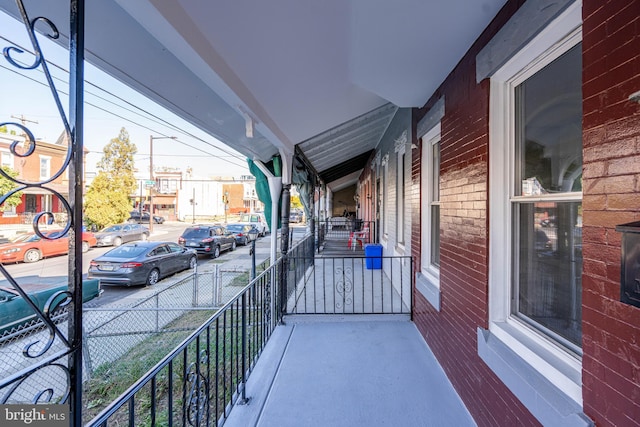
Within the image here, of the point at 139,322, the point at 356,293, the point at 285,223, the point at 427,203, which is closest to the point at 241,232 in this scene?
the point at 139,322

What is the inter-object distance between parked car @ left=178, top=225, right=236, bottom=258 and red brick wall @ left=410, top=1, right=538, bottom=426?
11.1m

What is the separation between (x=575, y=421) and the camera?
3.73 ft

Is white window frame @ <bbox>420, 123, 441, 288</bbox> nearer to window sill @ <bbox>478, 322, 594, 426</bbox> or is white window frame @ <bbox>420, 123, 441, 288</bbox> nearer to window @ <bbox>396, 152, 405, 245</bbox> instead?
window @ <bbox>396, 152, 405, 245</bbox>

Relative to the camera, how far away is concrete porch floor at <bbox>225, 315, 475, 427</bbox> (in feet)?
6.97

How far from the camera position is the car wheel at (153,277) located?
795 centimetres

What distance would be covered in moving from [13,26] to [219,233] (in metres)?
12.8

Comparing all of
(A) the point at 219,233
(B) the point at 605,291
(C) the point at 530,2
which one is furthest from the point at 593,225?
(A) the point at 219,233

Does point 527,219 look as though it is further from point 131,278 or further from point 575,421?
point 131,278

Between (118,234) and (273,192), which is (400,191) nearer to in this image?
(273,192)

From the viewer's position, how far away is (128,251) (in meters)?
7.86

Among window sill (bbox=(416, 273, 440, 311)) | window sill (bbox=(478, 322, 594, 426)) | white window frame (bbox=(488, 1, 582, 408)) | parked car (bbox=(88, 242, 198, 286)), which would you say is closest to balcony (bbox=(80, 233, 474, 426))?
window sill (bbox=(416, 273, 440, 311))

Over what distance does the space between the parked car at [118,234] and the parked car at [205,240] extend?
2.45 metres

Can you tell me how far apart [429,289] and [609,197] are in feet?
7.05

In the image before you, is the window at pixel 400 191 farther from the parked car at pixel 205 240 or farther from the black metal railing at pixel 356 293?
the parked car at pixel 205 240
